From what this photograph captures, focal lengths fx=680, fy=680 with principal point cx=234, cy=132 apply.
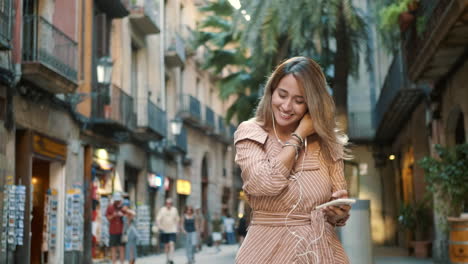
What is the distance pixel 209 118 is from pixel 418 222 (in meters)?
18.0

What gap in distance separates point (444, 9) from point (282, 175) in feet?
32.9

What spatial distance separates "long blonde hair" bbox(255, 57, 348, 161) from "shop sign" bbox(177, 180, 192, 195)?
28.4 meters

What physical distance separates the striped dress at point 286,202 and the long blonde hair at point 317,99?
4 cm

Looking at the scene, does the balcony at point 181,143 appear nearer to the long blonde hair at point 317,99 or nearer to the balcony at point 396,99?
the balcony at point 396,99

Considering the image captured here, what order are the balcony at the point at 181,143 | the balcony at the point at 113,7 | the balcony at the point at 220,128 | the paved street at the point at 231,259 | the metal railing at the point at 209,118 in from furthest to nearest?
the balcony at the point at 220,128
the metal railing at the point at 209,118
the balcony at the point at 181,143
the balcony at the point at 113,7
the paved street at the point at 231,259

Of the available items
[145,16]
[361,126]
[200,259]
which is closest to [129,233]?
[200,259]

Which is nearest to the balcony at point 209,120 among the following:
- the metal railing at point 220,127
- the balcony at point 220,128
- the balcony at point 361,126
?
the balcony at point 220,128

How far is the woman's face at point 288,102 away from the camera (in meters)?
2.32

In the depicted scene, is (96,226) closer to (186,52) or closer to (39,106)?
(39,106)

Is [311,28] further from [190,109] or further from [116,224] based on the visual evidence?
[190,109]

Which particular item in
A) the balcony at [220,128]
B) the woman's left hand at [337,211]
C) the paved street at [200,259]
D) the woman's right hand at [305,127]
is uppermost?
the balcony at [220,128]

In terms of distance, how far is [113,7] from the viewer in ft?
65.8

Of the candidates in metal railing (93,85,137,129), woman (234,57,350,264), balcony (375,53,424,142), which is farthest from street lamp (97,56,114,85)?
woman (234,57,350,264)

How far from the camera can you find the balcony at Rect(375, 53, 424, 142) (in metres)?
18.3
